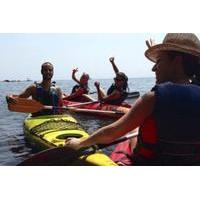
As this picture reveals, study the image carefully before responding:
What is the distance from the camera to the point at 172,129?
9.96ft

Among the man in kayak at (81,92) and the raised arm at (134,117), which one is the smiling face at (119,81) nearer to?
the man in kayak at (81,92)

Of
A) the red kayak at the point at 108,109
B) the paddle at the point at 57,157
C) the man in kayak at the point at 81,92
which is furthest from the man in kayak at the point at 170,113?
the man in kayak at the point at 81,92

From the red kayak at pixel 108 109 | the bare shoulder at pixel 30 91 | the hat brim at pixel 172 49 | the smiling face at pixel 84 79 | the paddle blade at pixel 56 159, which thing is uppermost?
the hat brim at pixel 172 49

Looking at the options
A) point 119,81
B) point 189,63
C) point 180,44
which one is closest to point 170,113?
point 189,63

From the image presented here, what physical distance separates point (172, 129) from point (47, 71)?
5501mm

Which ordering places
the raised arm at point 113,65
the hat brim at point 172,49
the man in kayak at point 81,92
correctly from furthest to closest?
the man in kayak at point 81,92 < the raised arm at point 113,65 < the hat brim at point 172,49

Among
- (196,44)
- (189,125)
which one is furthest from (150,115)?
(196,44)

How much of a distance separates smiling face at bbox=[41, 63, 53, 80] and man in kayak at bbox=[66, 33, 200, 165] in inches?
193

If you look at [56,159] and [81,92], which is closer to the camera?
[56,159]

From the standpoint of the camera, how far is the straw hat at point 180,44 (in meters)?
3.11

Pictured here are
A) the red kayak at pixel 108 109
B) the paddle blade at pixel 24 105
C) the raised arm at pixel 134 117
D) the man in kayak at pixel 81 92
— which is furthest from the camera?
the man in kayak at pixel 81 92

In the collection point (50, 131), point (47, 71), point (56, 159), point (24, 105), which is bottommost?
point (50, 131)

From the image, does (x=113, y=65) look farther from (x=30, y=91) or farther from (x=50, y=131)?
(x=50, y=131)
